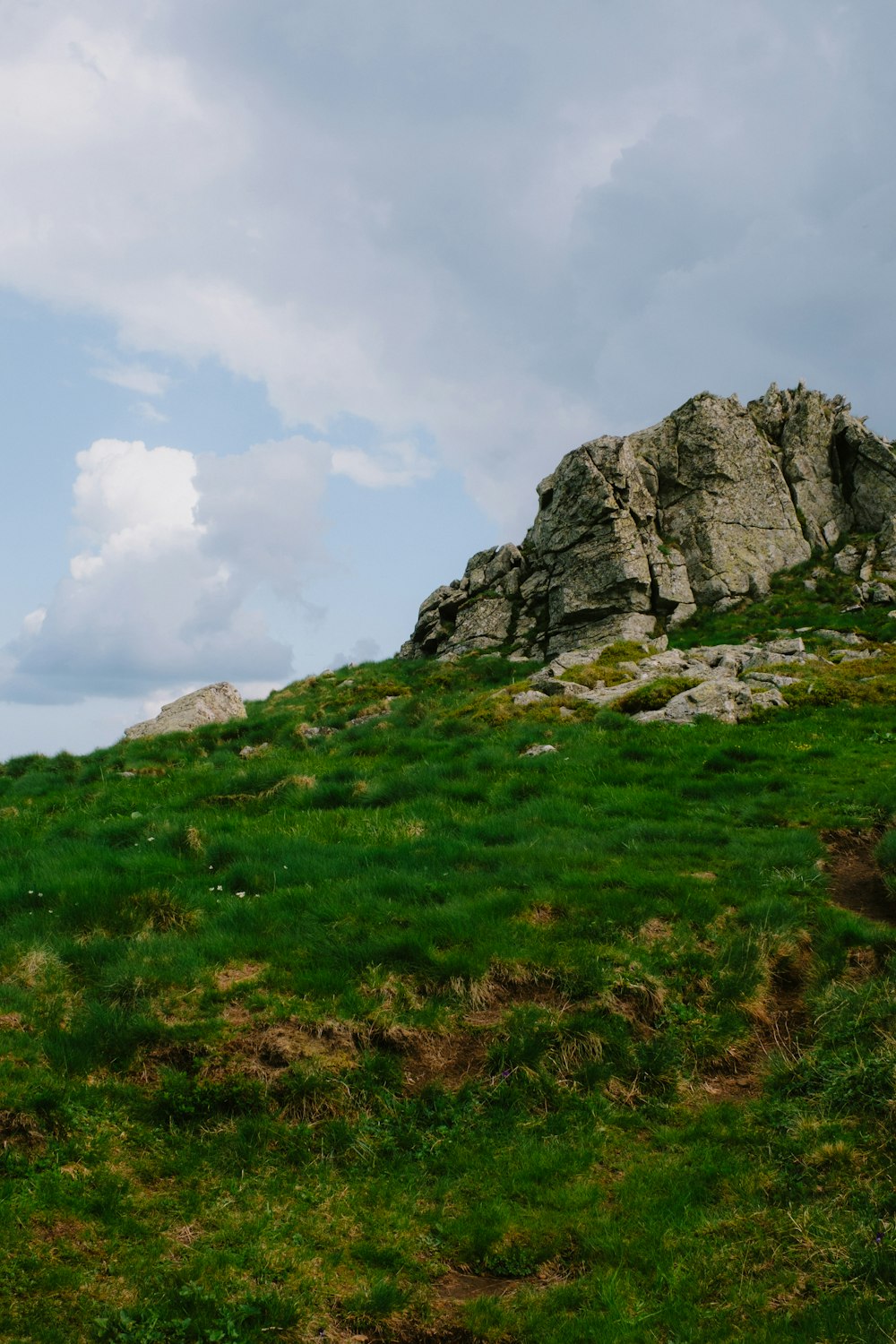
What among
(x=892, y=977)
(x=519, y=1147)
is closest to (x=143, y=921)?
(x=519, y=1147)

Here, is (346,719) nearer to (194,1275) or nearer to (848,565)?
(194,1275)

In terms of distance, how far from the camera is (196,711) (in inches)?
1307

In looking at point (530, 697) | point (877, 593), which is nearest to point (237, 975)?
point (530, 697)

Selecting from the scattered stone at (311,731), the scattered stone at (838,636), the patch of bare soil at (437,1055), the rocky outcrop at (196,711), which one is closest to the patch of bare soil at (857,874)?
the patch of bare soil at (437,1055)

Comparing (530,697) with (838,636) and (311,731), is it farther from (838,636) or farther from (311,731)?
(838,636)

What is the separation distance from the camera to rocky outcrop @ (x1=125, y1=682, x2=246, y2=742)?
32688mm

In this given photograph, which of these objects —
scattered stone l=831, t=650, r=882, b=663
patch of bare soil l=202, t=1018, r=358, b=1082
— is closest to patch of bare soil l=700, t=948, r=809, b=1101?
patch of bare soil l=202, t=1018, r=358, b=1082

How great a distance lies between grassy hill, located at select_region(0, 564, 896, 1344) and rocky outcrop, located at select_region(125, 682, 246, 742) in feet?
52.8

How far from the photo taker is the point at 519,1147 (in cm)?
812

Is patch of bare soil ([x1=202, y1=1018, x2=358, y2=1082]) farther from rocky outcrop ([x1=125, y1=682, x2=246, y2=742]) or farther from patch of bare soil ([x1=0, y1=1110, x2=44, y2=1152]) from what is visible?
rocky outcrop ([x1=125, y1=682, x2=246, y2=742])

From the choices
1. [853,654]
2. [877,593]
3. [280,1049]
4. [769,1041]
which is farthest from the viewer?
[877,593]

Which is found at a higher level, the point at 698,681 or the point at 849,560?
the point at 849,560

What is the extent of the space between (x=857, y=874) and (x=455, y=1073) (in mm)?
7824

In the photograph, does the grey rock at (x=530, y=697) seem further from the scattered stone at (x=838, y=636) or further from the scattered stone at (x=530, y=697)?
the scattered stone at (x=838, y=636)
